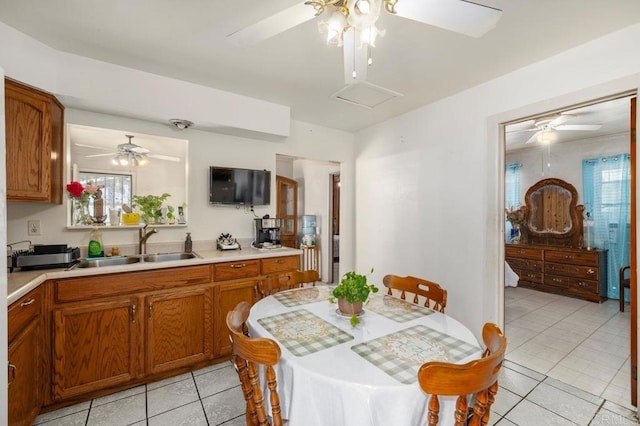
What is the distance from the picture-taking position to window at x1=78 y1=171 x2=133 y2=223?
249 cm

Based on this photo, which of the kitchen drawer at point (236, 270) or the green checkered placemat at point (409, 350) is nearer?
the green checkered placemat at point (409, 350)

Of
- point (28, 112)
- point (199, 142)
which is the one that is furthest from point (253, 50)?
point (28, 112)

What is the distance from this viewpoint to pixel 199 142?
2.98 metres

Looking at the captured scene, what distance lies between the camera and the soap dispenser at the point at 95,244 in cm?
236

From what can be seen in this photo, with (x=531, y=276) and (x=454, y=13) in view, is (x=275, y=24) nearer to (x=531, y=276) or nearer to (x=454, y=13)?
(x=454, y=13)

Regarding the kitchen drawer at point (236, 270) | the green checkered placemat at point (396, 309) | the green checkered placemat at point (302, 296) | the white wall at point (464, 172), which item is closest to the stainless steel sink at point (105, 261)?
the kitchen drawer at point (236, 270)

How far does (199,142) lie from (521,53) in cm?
291

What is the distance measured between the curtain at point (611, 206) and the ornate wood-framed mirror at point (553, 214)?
182mm

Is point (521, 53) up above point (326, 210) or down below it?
above

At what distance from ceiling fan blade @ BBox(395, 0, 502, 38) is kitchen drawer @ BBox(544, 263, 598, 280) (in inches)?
183

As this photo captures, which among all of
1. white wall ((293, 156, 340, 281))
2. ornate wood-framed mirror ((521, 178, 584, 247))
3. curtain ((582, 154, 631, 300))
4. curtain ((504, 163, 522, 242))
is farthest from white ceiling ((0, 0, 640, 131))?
curtain ((504, 163, 522, 242))

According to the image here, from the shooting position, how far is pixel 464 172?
2.77 m

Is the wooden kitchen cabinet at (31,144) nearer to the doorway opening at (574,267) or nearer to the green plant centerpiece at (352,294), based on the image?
the green plant centerpiece at (352,294)

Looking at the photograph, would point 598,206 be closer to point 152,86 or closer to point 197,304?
point 197,304
